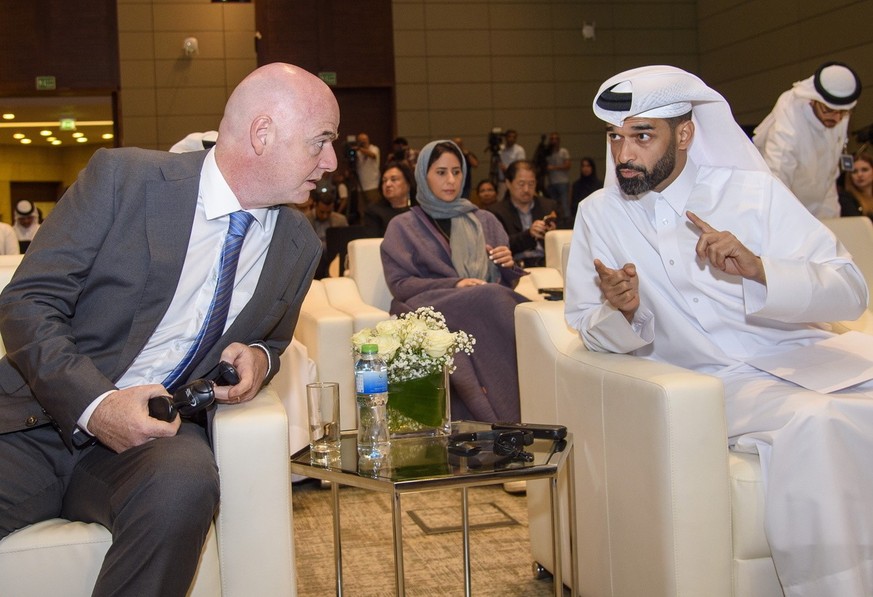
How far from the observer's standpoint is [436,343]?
2.38 metres

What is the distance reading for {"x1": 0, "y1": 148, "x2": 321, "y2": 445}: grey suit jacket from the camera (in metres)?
1.95

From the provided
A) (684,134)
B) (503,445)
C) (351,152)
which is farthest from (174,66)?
(503,445)

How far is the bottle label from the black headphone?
22 centimetres

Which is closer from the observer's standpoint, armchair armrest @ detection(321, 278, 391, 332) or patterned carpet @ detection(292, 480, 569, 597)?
patterned carpet @ detection(292, 480, 569, 597)

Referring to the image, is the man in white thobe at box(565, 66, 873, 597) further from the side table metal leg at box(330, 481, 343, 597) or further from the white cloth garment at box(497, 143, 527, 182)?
the white cloth garment at box(497, 143, 527, 182)

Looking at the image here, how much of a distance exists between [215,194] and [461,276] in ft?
7.70

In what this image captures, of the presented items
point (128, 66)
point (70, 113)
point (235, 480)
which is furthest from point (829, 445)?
point (70, 113)

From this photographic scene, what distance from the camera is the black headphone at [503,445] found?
7.25ft

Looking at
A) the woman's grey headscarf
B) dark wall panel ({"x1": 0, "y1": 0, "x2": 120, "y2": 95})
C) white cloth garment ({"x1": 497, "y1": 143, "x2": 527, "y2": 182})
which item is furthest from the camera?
dark wall panel ({"x1": 0, "y1": 0, "x2": 120, "y2": 95})

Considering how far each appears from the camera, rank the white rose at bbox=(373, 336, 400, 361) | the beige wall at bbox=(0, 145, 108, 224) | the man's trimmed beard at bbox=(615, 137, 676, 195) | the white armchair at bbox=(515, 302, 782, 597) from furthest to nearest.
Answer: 1. the beige wall at bbox=(0, 145, 108, 224)
2. the man's trimmed beard at bbox=(615, 137, 676, 195)
3. the white rose at bbox=(373, 336, 400, 361)
4. the white armchair at bbox=(515, 302, 782, 597)

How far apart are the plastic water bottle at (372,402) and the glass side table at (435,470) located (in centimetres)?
4

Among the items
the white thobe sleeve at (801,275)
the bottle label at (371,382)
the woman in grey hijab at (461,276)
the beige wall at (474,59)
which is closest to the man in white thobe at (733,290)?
the white thobe sleeve at (801,275)

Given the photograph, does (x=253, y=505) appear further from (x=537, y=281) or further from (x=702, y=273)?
(x=537, y=281)

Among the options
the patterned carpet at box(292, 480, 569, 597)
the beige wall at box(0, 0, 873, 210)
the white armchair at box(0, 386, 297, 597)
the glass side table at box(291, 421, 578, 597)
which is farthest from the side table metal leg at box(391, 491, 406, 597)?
the beige wall at box(0, 0, 873, 210)
